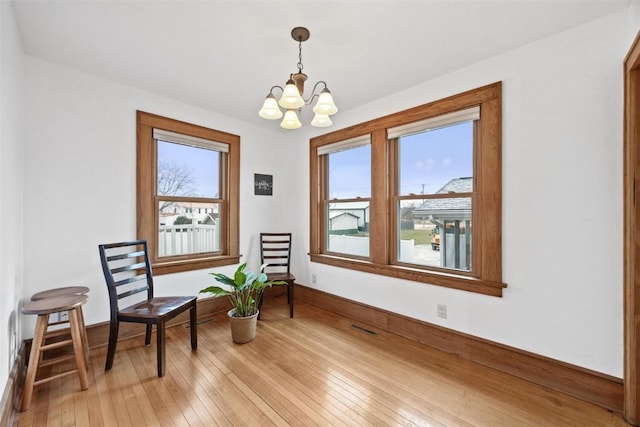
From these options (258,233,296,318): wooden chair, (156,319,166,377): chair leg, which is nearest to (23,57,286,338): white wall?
(156,319,166,377): chair leg

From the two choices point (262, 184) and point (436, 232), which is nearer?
point (436, 232)

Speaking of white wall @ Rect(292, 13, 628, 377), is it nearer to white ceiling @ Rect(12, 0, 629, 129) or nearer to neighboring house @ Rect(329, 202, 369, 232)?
white ceiling @ Rect(12, 0, 629, 129)

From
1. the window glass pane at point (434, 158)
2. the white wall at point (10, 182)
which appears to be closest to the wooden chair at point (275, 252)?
the window glass pane at point (434, 158)

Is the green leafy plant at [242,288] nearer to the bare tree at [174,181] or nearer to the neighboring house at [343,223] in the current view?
the bare tree at [174,181]

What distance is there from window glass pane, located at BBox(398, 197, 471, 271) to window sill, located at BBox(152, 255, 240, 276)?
82.9 inches

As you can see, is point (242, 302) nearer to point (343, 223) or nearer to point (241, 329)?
point (241, 329)

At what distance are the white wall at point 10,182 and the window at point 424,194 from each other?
274cm

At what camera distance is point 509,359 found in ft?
7.00

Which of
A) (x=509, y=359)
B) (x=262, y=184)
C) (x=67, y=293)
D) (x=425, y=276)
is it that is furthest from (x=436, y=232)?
(x=67, y=293)

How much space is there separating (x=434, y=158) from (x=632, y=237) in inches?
57.9

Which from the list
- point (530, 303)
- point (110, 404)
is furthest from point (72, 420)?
point (530, 303)

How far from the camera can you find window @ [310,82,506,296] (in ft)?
7.43

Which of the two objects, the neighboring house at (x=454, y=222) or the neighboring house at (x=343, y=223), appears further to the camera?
the neighboring house at (x=343, y=223)

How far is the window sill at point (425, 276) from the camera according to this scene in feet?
7.37
